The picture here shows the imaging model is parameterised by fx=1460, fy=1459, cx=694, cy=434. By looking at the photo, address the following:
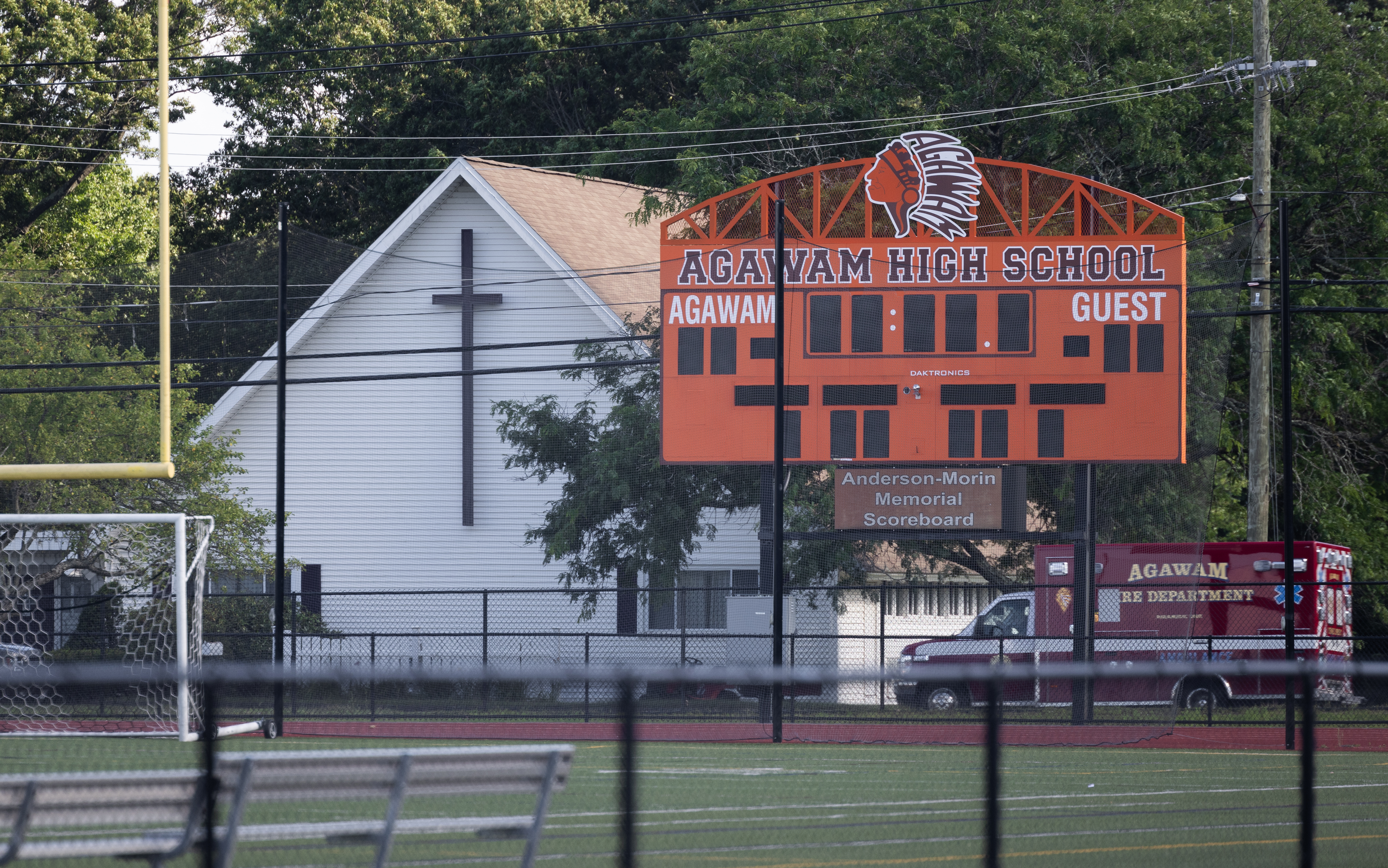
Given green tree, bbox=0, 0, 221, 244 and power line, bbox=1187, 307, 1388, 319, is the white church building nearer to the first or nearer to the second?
power line, bbox=1187, 307, 1388, 319

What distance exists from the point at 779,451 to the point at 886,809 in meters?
6.67

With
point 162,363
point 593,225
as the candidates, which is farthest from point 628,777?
point 593,225

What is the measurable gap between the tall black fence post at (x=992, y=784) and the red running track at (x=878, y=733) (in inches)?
410

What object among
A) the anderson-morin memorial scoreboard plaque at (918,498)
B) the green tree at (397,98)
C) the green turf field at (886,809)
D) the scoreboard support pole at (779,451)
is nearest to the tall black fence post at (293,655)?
the green turf field at (886,809)

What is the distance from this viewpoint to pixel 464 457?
21766 millimetres

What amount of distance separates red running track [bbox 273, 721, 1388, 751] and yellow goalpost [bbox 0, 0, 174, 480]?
401 centimetres

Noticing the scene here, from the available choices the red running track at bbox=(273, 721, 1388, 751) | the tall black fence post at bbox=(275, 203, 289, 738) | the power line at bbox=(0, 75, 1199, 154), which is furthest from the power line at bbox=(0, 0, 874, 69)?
the red running track at bbox=(273, 721, 1388, 751)

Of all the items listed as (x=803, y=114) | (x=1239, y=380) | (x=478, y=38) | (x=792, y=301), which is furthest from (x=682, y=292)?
(x=478, y=38)

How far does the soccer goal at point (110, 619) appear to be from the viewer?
14.2 meters

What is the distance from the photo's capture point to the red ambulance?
16.9 metres

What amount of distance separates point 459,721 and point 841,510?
5042 millimetres

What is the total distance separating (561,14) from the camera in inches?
1355

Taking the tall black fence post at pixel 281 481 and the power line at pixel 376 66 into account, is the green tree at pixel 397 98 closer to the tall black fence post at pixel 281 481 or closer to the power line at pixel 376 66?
the power line at pixel 376 66

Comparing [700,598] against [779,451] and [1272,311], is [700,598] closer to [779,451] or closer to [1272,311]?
[779,451]
